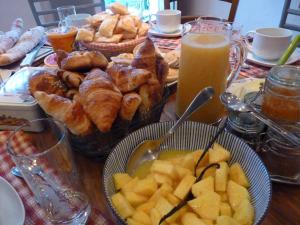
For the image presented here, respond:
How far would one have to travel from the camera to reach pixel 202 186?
1.51 ft

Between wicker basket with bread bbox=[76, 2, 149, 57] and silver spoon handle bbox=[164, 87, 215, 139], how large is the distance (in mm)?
502

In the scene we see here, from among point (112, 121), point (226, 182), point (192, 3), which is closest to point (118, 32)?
point (112, 121)

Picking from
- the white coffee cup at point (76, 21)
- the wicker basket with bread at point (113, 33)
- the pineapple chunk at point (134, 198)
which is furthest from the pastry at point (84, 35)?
the pineapple chunk at point (134, 198)

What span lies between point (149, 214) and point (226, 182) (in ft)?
0.49

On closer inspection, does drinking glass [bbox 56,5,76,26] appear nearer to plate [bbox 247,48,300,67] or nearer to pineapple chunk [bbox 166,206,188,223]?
plate [bbox 247,48,300,67]

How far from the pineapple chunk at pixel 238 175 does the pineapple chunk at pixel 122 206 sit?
0.20 m

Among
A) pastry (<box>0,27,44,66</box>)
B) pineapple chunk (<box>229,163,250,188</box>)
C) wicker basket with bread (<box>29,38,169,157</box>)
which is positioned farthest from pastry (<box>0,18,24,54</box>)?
pineapple chunk (<box>229,163,250,188</box>)

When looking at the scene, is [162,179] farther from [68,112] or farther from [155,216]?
[68,112]

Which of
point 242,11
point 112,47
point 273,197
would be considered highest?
point 112,47

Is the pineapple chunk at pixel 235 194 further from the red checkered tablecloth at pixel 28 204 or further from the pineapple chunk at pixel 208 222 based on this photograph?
the red checkered tablecloth at pixel 28 204

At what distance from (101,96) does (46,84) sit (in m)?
0.18

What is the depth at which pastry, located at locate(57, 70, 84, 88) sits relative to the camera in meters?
0.65

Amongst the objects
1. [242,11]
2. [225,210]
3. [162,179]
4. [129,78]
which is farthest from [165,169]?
[242,11]

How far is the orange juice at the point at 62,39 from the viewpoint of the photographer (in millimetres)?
1033
